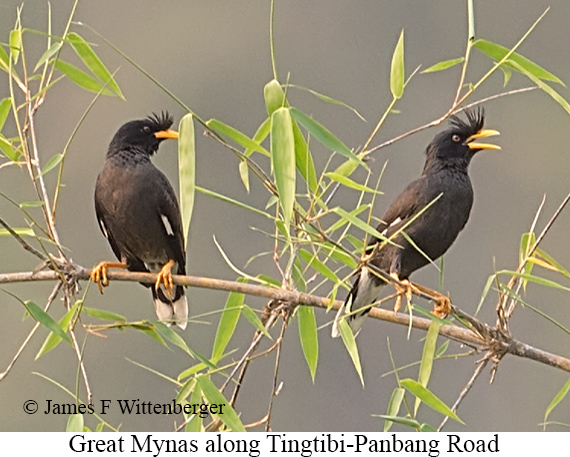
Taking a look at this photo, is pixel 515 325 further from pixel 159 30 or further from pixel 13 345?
pixel 159 30

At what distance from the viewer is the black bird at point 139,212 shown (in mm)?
4477

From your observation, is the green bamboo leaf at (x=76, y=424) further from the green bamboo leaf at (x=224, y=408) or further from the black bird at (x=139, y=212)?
the black bird at (x=139, y=212)

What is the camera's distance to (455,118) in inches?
187

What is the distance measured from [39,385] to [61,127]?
4171 mm

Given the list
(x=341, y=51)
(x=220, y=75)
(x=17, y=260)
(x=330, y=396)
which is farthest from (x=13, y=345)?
(x=341, y=51)

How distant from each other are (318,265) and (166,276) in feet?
2.67

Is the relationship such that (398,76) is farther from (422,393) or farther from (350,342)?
(422,393)

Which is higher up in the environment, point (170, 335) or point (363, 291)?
point (363, 291)

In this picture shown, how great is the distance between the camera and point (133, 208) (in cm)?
446

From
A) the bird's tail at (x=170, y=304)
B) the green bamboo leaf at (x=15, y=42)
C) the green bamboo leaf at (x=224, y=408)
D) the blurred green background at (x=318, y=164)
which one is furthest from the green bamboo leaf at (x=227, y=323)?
the blurred green background at (x=318, y=164)

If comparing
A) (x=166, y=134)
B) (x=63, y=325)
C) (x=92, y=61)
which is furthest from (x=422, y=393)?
(x=166, y=134)

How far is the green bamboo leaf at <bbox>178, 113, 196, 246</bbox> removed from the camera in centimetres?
268

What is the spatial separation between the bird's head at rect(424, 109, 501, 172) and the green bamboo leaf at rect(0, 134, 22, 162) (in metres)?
1.90

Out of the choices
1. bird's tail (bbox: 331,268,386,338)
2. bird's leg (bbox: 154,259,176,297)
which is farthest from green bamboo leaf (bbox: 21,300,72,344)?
bird's tail (bbox: 331,268,386,338)
